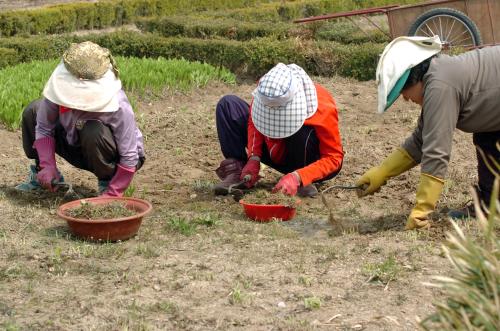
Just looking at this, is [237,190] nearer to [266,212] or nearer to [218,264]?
[266,212]

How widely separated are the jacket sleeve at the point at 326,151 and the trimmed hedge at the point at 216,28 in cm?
684

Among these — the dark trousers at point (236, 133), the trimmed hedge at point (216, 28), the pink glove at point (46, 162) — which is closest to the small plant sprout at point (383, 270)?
the dark trousers at point (236, 133)

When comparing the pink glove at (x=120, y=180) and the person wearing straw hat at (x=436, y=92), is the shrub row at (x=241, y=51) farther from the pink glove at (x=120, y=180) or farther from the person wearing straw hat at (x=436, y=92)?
the person wearing straw hat at (x=436, y=92)

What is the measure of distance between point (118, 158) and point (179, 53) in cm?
618

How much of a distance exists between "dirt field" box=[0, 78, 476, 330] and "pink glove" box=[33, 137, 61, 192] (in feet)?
0.59

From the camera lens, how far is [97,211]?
458 centimetres

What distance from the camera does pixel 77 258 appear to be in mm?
4238

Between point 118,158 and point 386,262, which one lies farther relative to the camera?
point 118,158

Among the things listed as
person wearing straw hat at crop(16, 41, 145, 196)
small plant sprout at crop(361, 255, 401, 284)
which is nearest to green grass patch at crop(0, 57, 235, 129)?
person wearing straw hat at crop(16, 41, 145, 196)

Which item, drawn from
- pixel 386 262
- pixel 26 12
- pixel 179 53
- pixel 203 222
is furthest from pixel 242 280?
pixel 26 12

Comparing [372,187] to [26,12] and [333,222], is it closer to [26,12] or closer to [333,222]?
[333,222]

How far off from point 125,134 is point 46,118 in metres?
0.48

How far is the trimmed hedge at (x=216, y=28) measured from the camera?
12523 millimetres

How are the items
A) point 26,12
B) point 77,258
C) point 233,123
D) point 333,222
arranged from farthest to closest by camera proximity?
1. point 26,12
2. point 233,123
3. point 333,222
4. point 77,258
